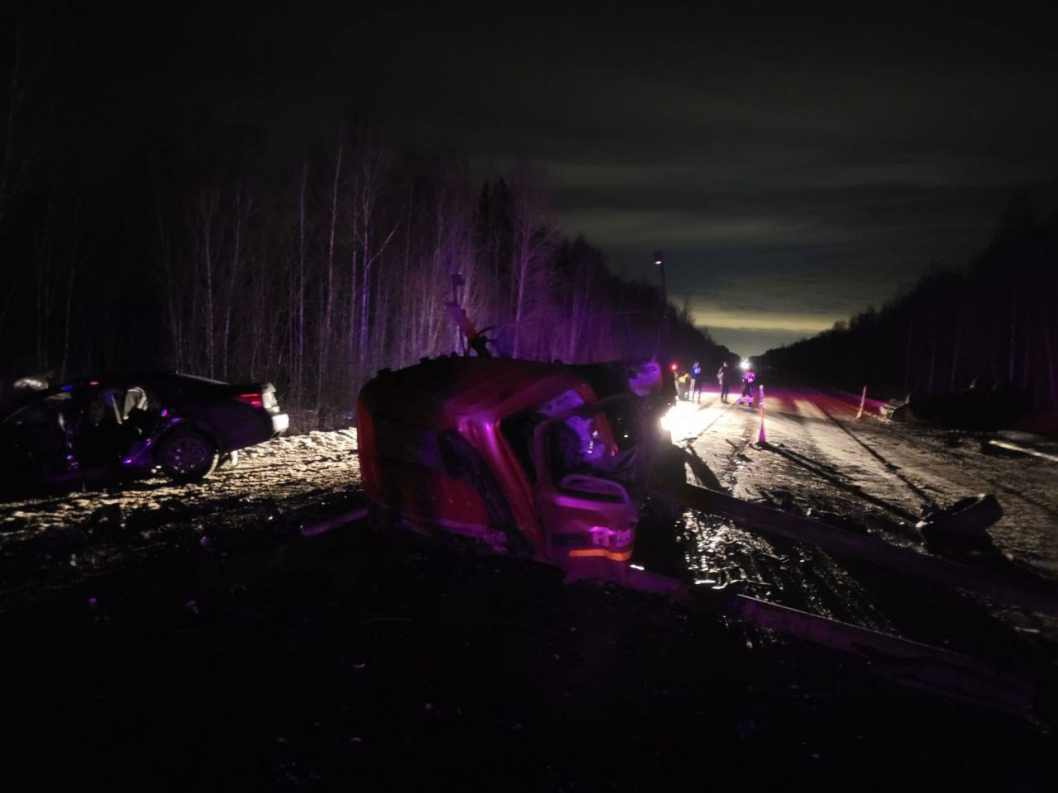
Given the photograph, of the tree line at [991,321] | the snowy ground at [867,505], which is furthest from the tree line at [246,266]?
the tree line at [991,321]

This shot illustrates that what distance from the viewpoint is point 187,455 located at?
8094 mm

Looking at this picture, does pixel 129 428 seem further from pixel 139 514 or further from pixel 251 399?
pixel 139 514

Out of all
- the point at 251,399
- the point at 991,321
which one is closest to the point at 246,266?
the point at 251,399

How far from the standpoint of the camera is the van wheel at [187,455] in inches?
312

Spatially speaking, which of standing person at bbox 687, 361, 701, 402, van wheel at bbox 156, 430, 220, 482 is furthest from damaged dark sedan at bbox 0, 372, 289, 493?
standing person at bbox 687, 361, 701, 402

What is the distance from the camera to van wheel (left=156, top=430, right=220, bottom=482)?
7.92 metres

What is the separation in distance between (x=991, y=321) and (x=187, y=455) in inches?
2095

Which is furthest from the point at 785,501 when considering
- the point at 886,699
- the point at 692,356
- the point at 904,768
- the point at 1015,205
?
the point at 692,356

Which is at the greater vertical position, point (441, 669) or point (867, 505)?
point (867, 505)

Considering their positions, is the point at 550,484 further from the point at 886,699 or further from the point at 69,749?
the point at 69,749

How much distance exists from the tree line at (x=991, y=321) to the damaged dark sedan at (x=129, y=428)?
2468 cm

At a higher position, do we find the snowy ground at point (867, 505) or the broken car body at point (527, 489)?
the broken car body at point (527, 489)

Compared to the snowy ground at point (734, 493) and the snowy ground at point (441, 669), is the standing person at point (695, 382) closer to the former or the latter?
the snowy ground at point (734, 493)

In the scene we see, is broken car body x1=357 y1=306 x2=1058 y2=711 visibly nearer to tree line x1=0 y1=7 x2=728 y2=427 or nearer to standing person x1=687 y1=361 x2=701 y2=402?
tree line x1=0 y1=7 x2=728 y2=427
